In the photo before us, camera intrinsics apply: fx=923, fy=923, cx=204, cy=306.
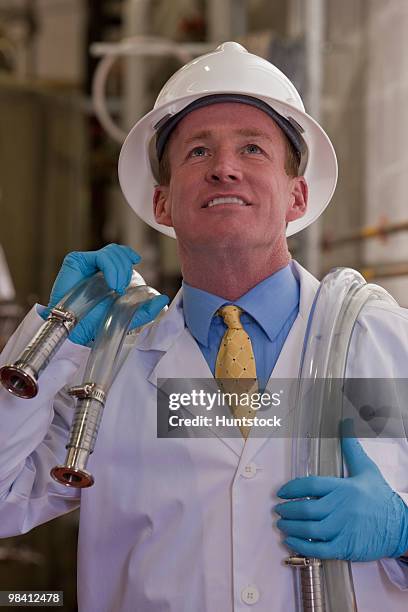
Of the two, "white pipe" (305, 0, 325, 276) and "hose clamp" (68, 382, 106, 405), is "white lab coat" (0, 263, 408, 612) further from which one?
"white pipe" (305, 0, 325, 276)

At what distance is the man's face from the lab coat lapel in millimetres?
89

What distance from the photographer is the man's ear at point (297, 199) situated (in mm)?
1545

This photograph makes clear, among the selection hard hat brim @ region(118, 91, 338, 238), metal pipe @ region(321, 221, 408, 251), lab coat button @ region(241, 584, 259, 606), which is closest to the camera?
lab coat button @ region(241, 584, 259, 606)

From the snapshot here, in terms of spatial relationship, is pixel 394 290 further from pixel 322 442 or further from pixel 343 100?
pixel 322 442

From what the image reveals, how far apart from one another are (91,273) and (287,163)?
37 cm

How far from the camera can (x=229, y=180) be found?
137 cm

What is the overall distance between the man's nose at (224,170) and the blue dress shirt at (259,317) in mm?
180

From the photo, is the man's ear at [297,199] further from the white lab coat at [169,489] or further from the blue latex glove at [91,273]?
the blue latex glove at [91,273]

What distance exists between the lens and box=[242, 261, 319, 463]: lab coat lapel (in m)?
1.31

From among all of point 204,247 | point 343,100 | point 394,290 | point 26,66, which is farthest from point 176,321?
point 26,66

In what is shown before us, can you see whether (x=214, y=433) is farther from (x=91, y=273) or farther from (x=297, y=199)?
(x=297, y=199)

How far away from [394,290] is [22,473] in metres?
1.62

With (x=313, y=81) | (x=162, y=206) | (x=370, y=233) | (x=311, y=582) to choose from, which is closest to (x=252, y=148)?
(x=162, y=206)

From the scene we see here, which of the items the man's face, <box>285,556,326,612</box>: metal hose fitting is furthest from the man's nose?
<box>285,556,326,612</box>: metal hose fitting
